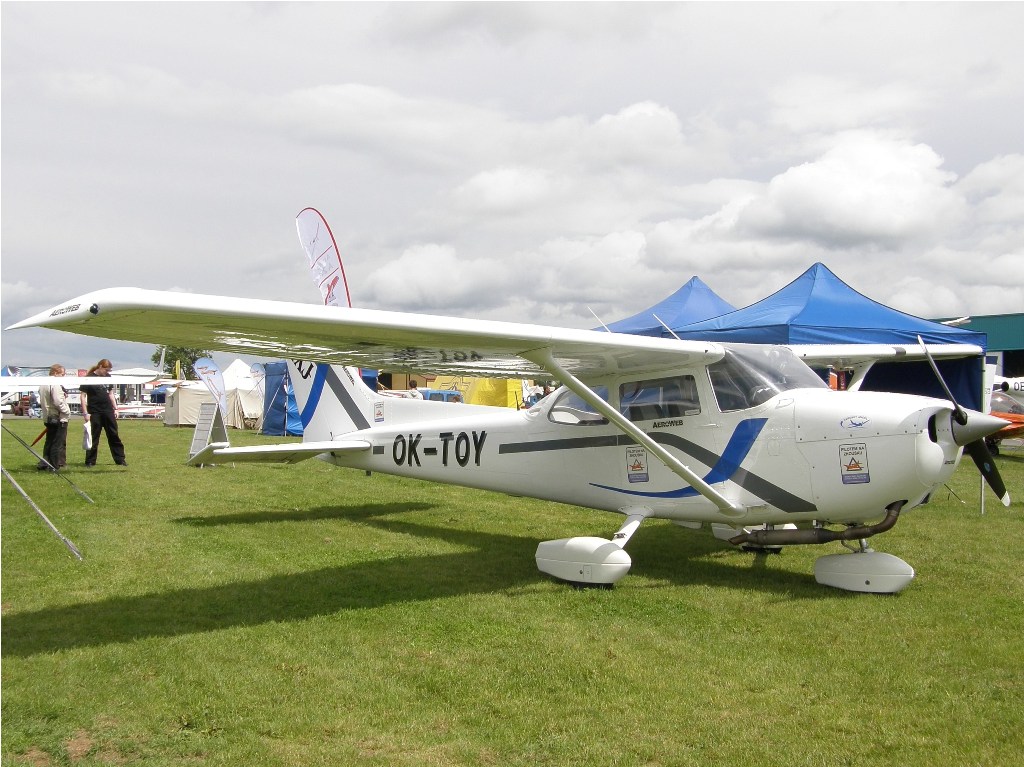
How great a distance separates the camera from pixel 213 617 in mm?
5734

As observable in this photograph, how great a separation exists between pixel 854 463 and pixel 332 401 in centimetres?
661

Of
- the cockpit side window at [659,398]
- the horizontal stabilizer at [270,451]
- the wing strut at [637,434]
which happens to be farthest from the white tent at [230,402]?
the wing strut at [637,434]

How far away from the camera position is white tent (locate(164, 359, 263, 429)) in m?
32.6

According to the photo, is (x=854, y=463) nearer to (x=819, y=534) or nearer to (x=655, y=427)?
(x=819, y=534)

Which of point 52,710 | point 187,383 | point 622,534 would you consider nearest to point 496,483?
point 622,534

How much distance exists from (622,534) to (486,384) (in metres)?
20.6

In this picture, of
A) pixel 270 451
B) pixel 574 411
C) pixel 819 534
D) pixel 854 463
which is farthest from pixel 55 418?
pixel 854 463

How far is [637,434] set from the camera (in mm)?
6852

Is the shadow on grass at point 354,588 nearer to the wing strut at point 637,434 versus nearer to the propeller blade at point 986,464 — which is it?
the wing strut at point 637,434

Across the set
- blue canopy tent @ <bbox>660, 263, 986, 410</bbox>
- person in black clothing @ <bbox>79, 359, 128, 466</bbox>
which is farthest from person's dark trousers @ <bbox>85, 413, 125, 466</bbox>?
blue canopy tent @ <bbox>660, 263, 986, 410</bbox>

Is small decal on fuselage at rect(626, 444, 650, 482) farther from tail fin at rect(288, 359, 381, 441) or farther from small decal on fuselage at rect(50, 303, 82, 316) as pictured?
small decal on fuselage at rect(50, 303, 82, 316)

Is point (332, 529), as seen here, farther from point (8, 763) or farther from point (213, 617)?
point (8, 763)

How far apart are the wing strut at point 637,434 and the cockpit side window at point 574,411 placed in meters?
1.00

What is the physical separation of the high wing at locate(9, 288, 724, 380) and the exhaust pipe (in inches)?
60.7
